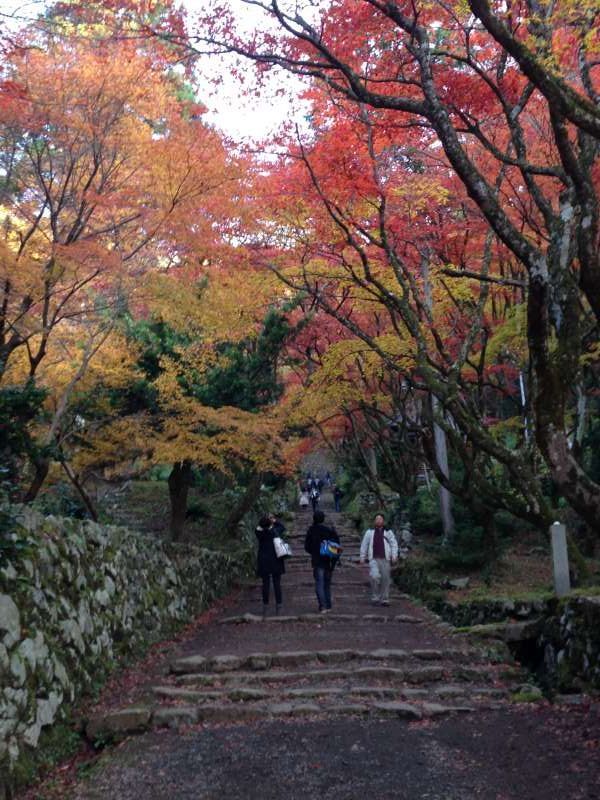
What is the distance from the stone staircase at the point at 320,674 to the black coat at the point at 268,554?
2.57ft

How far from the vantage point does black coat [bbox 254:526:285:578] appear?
38.5ft

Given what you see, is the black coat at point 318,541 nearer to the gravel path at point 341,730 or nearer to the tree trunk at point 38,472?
the gravel path at point 341,730

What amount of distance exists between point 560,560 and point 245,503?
1229 centimetres

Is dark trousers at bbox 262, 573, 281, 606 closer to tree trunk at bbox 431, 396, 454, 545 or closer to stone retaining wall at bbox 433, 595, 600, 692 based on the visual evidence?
stone retaining wall at bbox 433, 595, 600, 692

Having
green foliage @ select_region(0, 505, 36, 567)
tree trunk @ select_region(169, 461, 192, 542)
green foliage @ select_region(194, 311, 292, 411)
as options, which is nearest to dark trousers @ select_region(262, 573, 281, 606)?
green foliage @ select_region(194, 311, 292, 411)

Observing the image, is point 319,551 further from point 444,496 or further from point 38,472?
point 444,496

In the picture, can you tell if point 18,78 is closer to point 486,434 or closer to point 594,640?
point 486,434

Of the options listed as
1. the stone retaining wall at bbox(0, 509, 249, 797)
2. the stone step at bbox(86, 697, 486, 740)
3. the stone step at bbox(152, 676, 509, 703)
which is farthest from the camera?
the stone step at bbox(152, 676, 509, 703)

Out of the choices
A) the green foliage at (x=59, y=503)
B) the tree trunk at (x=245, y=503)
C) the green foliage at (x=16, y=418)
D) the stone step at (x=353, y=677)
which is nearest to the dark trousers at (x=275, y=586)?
the green foliage at (x=59, y=503)

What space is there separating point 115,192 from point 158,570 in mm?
5707

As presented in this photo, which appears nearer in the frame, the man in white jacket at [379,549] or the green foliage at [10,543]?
the green foliage at [10,543]

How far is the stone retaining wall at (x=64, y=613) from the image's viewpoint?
5.06 meters

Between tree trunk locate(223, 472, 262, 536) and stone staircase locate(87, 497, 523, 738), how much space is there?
22.4 ft

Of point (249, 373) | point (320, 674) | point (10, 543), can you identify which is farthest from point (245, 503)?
point (10, 543)
